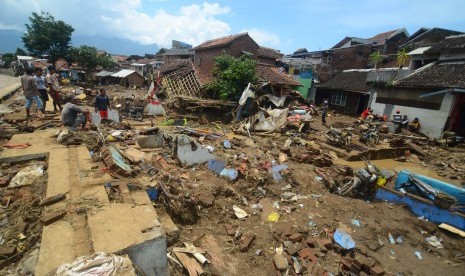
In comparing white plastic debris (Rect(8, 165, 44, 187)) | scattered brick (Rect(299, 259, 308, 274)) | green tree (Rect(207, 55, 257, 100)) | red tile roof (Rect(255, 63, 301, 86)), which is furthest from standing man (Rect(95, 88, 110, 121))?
red tile roof (Rect(255, 63, 301, 86))

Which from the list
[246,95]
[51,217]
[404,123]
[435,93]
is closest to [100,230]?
[51,217]

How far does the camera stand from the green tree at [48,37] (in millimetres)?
32219

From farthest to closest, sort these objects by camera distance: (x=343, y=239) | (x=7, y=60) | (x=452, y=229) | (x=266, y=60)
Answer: (x=7, y=60) → (x=266, y=60) → (x=452, y=229) → (x=343, y=239)

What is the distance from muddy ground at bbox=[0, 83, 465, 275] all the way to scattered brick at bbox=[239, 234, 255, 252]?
2 centimetres

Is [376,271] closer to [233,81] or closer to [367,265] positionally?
[367,265]

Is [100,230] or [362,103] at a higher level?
[100,230]

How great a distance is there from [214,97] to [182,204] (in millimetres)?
12280

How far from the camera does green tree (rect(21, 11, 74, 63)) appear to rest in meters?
32.2

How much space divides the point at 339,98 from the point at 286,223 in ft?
72.7

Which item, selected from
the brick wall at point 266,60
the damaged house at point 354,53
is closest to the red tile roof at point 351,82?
the damaged house at point 354,53

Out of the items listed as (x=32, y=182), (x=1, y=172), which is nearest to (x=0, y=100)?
(x=1, y=172)

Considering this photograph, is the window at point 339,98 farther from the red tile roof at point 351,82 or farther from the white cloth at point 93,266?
the white cloth at point 93,266

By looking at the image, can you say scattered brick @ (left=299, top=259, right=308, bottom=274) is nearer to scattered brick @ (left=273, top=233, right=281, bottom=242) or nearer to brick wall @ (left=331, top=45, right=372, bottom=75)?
scattered brick @ (left=273, top=233, right=281, bottom=242)

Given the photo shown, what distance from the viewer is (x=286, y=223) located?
5578 mm
